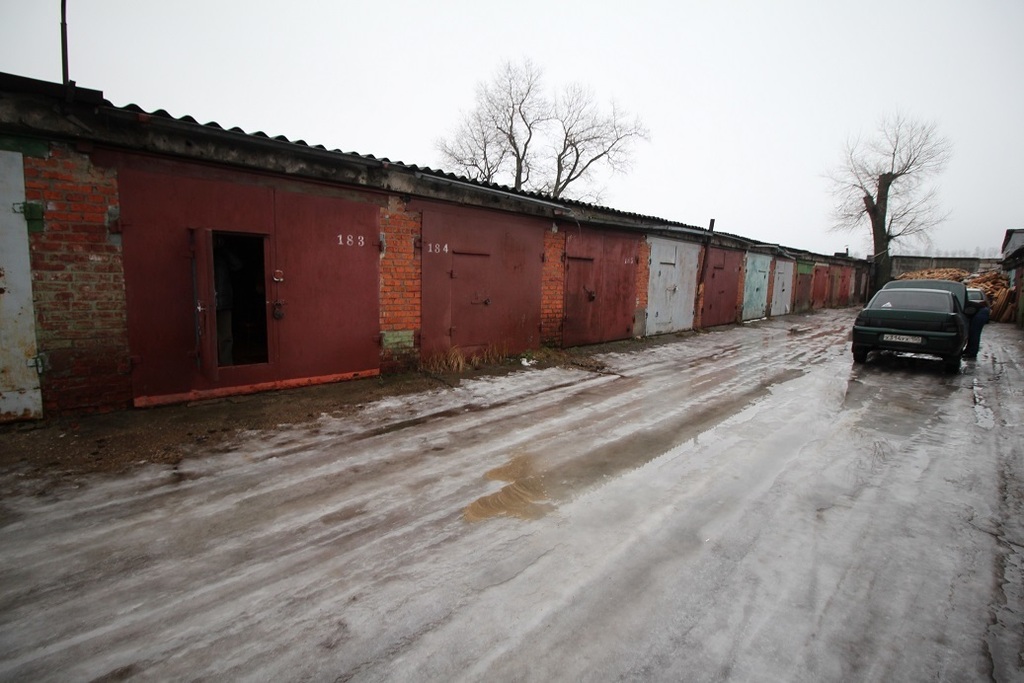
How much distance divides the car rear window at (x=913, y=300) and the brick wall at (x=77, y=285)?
11649 mm

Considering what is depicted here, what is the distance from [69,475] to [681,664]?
14.5 feet

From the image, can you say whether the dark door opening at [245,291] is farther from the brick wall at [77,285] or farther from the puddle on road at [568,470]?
the puddle on road at [568,470]

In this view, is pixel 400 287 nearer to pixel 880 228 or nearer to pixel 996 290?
pixel 996 290

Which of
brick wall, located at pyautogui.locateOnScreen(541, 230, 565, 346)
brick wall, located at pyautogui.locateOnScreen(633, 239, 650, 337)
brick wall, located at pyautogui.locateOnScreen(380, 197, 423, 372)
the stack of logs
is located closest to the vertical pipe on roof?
brick wall, located at pyautogui.locateOnScreen(380, 197, 423, 372)

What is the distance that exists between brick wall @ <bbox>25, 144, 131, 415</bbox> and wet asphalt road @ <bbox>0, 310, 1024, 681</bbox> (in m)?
1.89

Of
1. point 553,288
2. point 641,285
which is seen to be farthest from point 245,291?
point 641,285

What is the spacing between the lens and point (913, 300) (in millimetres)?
8438

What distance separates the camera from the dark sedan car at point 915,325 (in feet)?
25.5

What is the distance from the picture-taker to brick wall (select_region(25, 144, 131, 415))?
443 cm

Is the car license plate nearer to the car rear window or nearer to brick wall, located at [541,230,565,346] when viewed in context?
the car rear window

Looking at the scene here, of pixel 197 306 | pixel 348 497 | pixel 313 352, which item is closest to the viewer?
pixel 348 497

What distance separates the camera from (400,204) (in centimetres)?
687

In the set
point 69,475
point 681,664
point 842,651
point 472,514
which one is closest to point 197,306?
point 69,475

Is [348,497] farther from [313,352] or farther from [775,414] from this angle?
[775,414]
